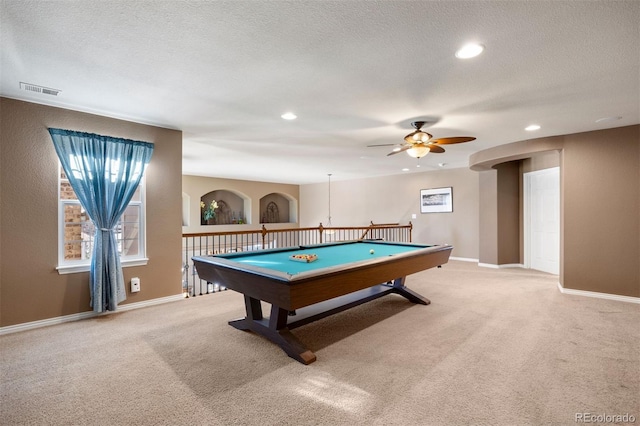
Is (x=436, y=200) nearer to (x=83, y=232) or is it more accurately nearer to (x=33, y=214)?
(x=83, y=232)

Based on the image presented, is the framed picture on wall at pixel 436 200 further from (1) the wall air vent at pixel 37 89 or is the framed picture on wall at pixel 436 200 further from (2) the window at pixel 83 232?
(1) the wall air vent at pixel 37 89

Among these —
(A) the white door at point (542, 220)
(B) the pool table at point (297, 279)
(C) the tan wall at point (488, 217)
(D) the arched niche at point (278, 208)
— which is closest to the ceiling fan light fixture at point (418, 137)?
(B) the pool table at point (297, 279)

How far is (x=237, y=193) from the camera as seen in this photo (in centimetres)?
1029

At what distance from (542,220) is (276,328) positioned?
19.0 ft

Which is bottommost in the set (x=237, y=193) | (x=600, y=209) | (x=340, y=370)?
(x=340, y=370)

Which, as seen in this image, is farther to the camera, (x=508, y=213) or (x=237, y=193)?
(x=237, y=193)

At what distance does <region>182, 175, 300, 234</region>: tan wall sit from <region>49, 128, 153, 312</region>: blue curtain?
545 cm

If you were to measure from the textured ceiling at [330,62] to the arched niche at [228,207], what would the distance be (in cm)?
623

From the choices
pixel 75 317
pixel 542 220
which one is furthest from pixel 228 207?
pixel 542 220

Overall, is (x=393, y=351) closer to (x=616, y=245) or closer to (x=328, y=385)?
(x=328, y=385)

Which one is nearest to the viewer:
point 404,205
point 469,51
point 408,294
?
point 469,51

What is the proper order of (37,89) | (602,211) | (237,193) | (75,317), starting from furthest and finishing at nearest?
(237,193) → (602,211) → (75,317) → (37,89)

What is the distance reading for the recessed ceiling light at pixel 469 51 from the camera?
212 centimetres

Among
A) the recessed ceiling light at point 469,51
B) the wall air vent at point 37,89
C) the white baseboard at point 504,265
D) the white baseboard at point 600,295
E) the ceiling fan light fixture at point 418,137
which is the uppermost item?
the recessed ceiling light at point 469,51
